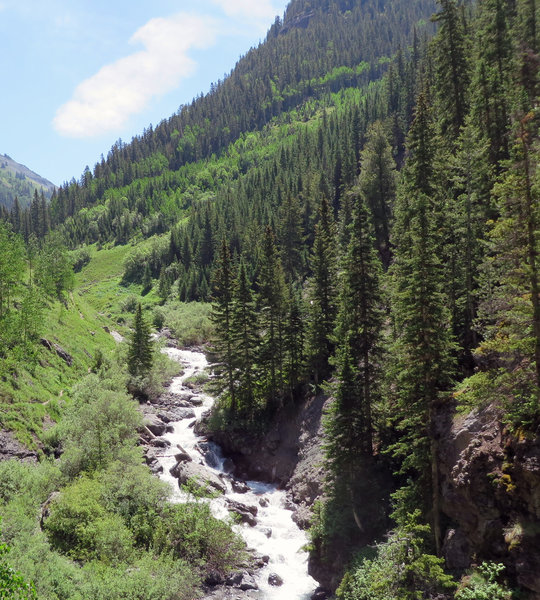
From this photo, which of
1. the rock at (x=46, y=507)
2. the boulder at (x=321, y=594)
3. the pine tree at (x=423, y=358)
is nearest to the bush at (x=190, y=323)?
→ the rock at (x=46, y=507)

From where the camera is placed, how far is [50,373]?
4684cm

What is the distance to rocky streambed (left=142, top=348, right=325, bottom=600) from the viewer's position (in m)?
24.9

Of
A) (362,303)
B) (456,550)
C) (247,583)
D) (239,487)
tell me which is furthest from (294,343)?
(456,550)

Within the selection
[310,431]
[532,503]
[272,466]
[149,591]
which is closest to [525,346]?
[532,503]

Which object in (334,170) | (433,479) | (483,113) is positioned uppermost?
(334,170)

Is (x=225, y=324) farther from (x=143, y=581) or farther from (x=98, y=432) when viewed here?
(x=143, y=581)

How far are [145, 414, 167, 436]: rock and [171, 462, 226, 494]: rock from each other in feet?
26.2

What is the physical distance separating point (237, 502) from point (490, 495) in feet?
65.1

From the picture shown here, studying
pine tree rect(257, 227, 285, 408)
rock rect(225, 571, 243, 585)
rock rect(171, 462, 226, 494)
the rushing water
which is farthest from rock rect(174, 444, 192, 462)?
rock rect(225, 571, 243, 585)

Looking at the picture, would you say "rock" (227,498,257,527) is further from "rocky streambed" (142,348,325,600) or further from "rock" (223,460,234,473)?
"rock" (223,460,234,473)

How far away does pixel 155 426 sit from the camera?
42.5m

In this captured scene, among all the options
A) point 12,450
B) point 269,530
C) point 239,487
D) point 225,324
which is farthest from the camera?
point 225,324

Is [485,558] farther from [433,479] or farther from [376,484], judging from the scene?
[376,484]

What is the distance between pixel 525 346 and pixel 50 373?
46032 millimetres
